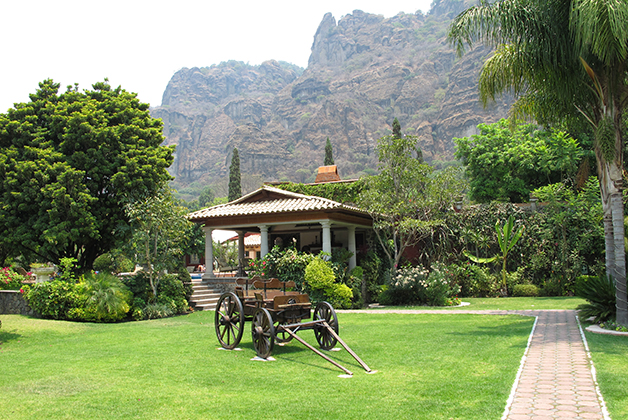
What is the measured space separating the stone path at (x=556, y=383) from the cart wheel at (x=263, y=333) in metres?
3.73

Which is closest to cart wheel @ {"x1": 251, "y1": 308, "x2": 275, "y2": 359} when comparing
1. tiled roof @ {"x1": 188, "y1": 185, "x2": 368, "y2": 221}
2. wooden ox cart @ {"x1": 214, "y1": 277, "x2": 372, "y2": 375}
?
wooden ox cart @ {"x1": 214, "y1": 277, "x2": 372, "y2": 375}

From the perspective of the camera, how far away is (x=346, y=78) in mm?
186875

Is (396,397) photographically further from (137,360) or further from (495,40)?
(495,40)

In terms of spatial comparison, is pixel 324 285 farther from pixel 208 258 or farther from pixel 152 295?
pixel 208 258

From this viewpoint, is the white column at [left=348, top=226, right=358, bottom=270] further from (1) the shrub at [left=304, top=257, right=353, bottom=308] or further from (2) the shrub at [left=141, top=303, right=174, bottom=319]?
(2) the shrub at [left=141, top=303, right=174, bottom=319]

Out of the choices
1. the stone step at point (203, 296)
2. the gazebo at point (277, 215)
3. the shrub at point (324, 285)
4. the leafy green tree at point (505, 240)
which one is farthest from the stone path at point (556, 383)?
the stone step at point (203, 296)

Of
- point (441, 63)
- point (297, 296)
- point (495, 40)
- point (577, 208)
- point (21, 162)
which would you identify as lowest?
point (297, 296)

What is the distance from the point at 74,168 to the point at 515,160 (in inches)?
908

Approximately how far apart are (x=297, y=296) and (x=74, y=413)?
13.9 feet

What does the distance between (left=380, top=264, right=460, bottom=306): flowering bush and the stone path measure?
23.7ft

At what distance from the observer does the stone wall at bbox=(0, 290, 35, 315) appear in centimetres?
1374

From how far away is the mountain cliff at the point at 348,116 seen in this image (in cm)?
14200

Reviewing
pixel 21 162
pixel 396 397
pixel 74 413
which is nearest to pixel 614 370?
pixel 396 397

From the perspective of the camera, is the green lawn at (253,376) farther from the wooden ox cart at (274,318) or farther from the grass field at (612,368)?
the grass field at (612,368)
